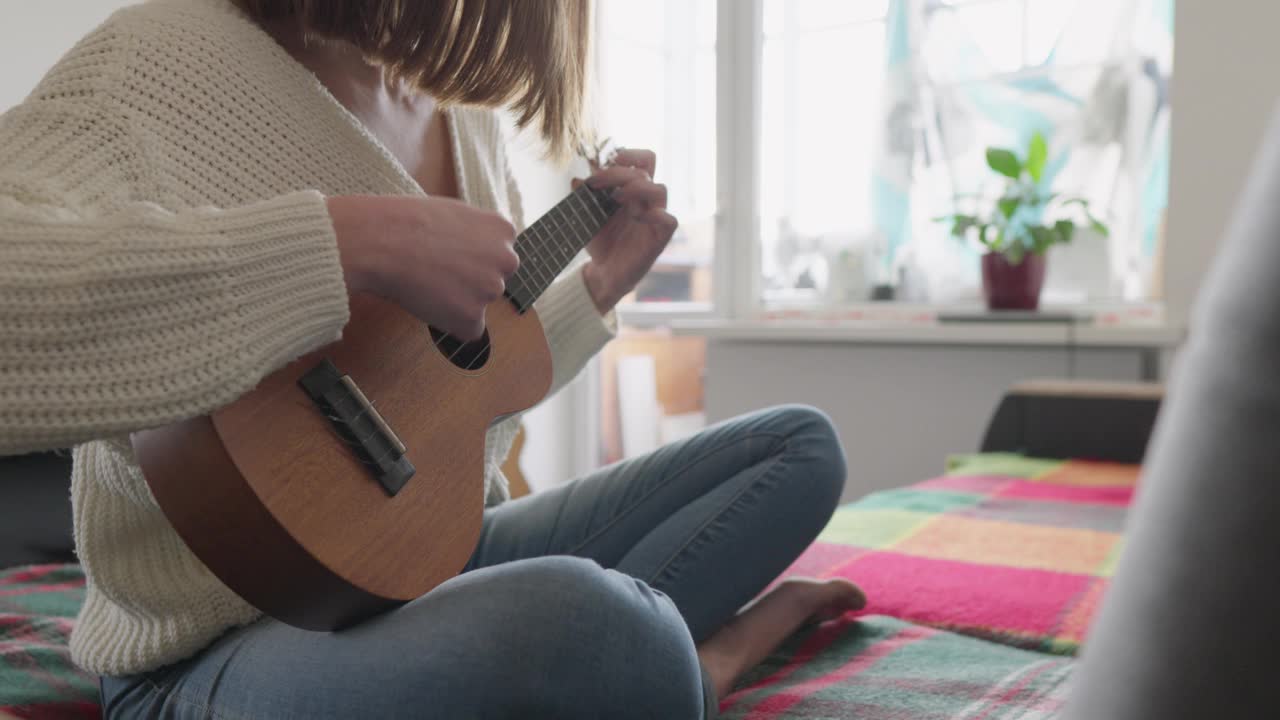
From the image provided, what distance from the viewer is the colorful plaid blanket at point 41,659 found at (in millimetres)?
812

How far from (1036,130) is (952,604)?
2.09 metres

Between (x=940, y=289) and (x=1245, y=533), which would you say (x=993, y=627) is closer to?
(x=1245, y=533)

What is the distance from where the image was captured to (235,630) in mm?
725

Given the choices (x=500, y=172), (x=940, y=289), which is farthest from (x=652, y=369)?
(x=500, y=172)

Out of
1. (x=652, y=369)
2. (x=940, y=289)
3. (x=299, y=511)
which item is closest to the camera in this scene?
(x=299, y=511)

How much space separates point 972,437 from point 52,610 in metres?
2.16

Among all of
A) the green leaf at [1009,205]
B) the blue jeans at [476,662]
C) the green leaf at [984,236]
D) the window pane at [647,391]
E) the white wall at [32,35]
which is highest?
the white wall at [32,35]

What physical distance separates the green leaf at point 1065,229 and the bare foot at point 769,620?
1.78 metres

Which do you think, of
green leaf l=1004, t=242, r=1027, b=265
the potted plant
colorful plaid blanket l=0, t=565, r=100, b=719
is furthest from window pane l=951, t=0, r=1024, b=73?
colorful plaid blanket l=0, t=565, r=100, b=719

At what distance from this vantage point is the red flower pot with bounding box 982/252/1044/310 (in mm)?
2637

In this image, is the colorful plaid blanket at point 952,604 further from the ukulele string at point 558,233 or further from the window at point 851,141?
the window at point 851,141

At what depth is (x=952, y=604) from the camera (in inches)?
43.4

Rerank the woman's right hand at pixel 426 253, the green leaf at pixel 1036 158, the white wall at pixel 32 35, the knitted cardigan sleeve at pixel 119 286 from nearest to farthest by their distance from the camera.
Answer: the knitted cardigan sleeve at pixel 119 286, the woman's right hand at pixel 426 253, the white wall at pixel 32 35, the green leaf at pixel 1036 158

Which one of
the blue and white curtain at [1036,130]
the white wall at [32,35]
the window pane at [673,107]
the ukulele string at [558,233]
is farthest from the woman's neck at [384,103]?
the window pane at [673,107]
